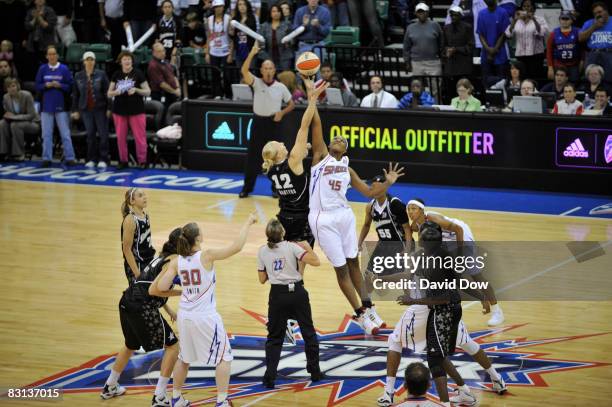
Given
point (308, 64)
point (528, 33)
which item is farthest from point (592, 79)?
point (308, 64)

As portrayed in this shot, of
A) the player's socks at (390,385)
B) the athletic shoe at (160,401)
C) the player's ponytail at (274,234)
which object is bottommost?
the athletic shoe at (160,401)

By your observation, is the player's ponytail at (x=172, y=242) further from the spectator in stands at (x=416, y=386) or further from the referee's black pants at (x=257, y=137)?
the referee's black pants at (x=257, y=137)

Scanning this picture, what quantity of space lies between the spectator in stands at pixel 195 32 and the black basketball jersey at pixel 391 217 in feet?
42.6

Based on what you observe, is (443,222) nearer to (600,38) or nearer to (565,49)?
(565,49)

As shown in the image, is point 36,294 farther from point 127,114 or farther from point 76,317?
point 127,114

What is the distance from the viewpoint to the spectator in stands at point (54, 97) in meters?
21.3

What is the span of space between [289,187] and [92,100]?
10.9m

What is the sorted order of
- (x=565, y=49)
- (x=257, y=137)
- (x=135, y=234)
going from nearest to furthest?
(x=135, y=234) < (x=257, y=137) < (x=565, y=49)

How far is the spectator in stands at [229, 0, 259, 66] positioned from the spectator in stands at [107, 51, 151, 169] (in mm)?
2516

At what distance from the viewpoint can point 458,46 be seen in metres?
20.6

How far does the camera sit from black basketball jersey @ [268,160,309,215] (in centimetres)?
1105

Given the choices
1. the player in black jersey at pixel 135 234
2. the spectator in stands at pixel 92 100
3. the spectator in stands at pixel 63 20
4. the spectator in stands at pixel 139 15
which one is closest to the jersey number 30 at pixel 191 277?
the player in black jersey at pixel 135 234

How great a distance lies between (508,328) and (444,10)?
49.0ft

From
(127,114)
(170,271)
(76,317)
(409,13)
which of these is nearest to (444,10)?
(409,13)
